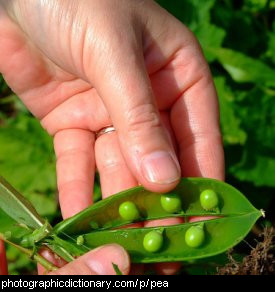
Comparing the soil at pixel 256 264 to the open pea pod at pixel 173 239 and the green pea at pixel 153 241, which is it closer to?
the open pea pod at pixel 173 239

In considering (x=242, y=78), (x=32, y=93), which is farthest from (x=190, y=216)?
(x=242, y=78)

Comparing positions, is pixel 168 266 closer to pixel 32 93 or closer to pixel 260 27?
pixel 32 93

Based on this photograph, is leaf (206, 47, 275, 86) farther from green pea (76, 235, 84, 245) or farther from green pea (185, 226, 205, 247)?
green pea (76, 235, 84, 245)

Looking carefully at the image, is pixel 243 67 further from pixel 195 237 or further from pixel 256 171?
pixel 195 237

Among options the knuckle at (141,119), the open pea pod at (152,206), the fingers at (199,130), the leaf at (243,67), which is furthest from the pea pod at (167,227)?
the leaf at (243,67)

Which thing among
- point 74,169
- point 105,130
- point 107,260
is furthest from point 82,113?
point 107,260

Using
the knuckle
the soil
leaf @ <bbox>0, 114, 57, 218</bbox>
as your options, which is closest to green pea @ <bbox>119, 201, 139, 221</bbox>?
the knuckle
